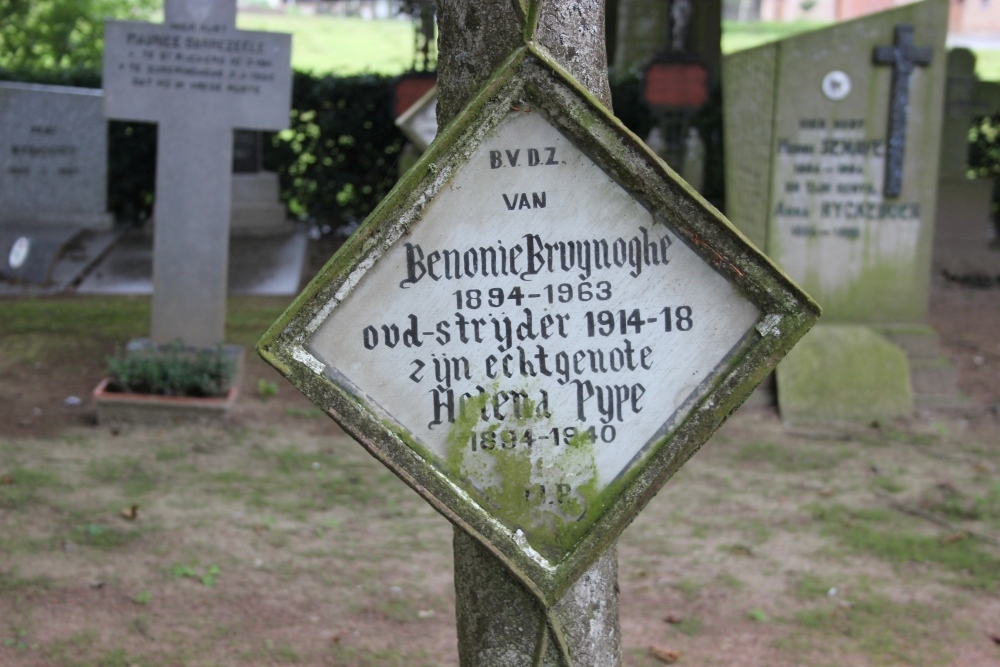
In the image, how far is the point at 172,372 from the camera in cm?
571

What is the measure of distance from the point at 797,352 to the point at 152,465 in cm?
369

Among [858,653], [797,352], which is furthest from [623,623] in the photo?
[797,352]

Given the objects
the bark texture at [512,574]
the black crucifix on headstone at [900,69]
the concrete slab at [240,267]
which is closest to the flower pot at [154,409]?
the concrete slab at [240,267]

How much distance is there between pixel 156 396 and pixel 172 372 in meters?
0.15

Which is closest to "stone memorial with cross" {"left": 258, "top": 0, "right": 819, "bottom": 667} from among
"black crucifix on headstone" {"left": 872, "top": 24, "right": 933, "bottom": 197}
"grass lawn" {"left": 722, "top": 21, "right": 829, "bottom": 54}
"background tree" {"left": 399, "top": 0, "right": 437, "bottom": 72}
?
"black crucifix on headstone" {"left": 872, "top": 24, "right": 933, "bottom": 197}

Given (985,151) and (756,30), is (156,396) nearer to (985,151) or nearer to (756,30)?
(985,151)

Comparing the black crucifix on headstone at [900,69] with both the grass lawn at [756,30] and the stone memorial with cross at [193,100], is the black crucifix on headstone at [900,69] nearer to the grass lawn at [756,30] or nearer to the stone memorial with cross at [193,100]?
the stone memorial with cross at [193,100]

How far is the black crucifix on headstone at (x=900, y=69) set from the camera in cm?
627

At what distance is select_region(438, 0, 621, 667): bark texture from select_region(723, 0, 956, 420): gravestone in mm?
4443

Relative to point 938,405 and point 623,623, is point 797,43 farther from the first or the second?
point 623,623

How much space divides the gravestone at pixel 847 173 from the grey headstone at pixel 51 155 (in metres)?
6.13

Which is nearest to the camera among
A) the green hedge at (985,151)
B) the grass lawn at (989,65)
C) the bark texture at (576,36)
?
the bark texture at (576,36)

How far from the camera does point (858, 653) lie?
141 inches

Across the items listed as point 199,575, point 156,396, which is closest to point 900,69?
point 156,396
